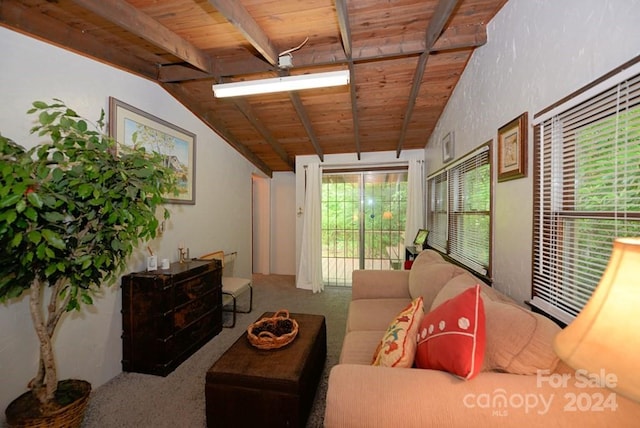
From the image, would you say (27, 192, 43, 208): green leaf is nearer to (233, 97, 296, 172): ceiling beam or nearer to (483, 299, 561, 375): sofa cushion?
(483, 299, 561, 375): sofa cushion

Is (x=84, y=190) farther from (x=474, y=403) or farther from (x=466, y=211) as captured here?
(x=466, y=211)

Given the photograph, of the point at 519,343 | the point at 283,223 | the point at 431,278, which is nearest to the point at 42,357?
the point at 519,343

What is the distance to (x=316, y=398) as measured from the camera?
1874 millimetres

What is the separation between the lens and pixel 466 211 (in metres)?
2.62

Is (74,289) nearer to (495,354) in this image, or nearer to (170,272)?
(170,272)

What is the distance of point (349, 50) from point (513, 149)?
1482mm

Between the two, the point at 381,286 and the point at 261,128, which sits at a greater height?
the point at 261,128

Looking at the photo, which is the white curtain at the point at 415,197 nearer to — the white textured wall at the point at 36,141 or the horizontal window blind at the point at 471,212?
the horizontal window blind at the point at 471,212

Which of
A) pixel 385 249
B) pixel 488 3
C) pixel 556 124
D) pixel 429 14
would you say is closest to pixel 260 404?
pixel 556 124

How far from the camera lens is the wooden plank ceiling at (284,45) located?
6.01ft

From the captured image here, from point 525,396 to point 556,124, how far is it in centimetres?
127

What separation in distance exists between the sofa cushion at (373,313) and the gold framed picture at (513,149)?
132cm

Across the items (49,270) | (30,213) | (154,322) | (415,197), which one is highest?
(415,197)

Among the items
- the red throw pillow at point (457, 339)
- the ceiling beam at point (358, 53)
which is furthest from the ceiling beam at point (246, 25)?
the red throw pillow at point (457, 339)
